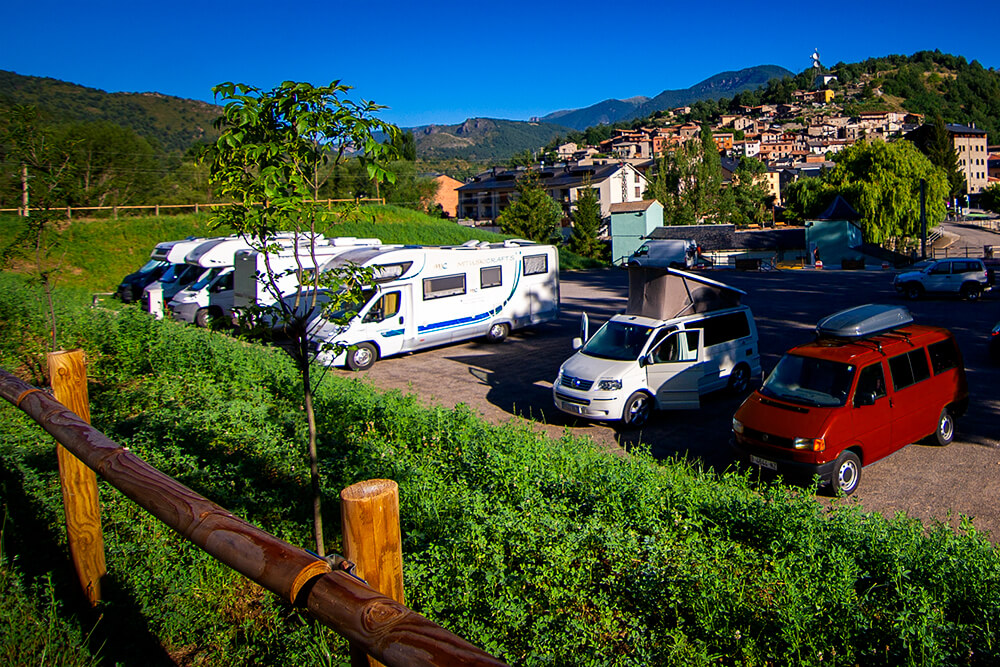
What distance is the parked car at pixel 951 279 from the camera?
84.0ft

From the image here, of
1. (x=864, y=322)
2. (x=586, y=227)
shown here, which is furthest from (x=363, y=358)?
(x=586, y=227)

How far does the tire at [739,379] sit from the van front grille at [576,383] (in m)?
3.37

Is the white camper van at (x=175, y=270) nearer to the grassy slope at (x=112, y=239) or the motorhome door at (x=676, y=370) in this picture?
the grassy slope at (x=112, y=239)

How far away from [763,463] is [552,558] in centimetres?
564

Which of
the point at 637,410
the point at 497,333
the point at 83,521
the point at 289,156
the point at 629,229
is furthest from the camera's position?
the point at 629,229

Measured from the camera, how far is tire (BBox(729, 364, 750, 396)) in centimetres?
1355

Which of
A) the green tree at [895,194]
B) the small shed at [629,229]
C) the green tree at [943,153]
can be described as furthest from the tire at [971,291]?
the green tree at [943,153]

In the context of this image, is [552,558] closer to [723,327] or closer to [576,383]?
[576,383]

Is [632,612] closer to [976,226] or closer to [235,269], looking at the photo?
[235,269]

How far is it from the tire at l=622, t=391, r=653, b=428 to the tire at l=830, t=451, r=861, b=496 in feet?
12.0

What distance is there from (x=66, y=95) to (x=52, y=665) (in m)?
174

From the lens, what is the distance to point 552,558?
13.9 feet

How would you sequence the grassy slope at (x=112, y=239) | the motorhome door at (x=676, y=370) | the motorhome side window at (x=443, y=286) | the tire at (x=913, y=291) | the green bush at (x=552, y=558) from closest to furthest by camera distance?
the green bush at (x=552, y=558)
the motorhome door at (x=676, y=370)
the motorhome side window at (x=443, y=286)
the tire at (x=913, y=291)
the grassy slope at (x=112, y=239)

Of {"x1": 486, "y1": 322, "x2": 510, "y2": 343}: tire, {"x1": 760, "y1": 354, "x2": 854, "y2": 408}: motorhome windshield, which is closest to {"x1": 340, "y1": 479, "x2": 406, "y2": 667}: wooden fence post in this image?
{"x1": 760, "y1": 354, "x2": 854, "y2": 408}: motorhome windshield
